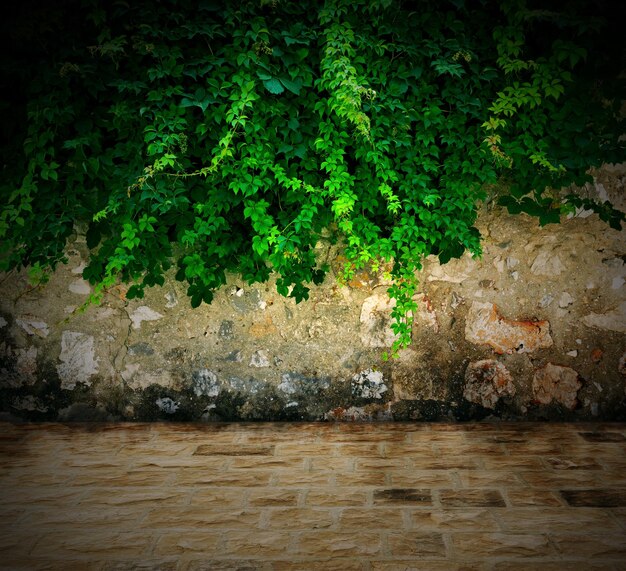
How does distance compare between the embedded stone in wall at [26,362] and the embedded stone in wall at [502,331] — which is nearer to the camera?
the embedded stone in wall at [502,331]

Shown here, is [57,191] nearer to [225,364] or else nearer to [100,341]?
[100,341]

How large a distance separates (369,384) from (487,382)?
717mm

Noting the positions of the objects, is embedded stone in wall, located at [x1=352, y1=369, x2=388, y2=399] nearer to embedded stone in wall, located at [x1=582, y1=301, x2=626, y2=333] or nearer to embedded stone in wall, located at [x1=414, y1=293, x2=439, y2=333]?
embedded stone in wall, located at [x1=414, y1=293, x2=439, y2=333]

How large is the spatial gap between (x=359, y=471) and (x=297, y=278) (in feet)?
3.64

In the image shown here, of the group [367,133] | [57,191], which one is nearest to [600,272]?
[367,133]

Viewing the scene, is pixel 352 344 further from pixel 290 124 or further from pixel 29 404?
pixel 29 404

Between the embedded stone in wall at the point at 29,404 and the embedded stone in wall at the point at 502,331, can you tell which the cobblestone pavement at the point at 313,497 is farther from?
the embedded stone in wall at the point at 502,331

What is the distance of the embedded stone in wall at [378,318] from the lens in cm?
352

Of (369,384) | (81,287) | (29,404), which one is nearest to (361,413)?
(369,384)

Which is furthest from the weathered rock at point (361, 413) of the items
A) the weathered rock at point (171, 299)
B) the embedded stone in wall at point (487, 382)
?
the weathered rock at point (171, 299)

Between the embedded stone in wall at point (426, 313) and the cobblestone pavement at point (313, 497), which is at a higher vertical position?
the embedded stone in wall at point (426, 313)

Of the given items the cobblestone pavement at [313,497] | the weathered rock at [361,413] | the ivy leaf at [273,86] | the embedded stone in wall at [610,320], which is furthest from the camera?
the weathered rock at [361,413]

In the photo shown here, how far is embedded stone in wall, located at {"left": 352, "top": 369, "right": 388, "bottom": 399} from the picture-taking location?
3527 mm

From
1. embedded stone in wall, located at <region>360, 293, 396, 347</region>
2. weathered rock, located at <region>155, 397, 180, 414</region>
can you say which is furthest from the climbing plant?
weathered rock, located at <region>155, 397, 180, 414</region>
